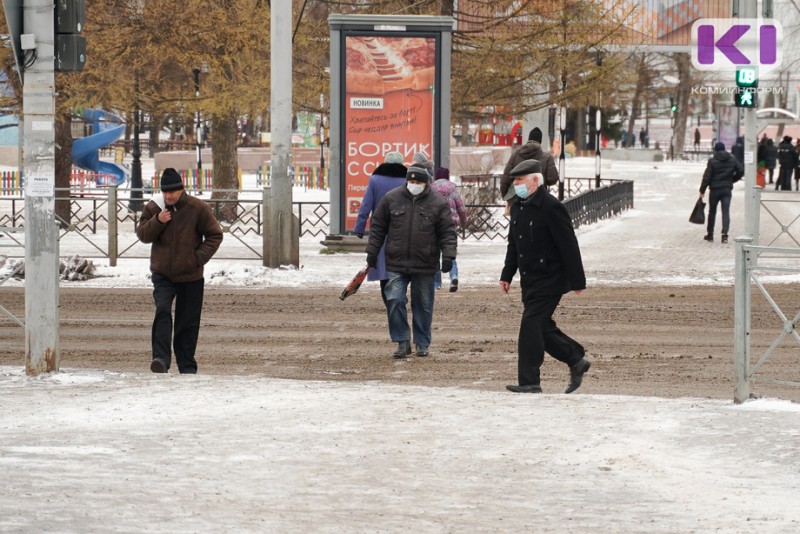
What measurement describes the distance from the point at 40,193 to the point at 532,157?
27.2ft

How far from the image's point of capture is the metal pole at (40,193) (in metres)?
9.84

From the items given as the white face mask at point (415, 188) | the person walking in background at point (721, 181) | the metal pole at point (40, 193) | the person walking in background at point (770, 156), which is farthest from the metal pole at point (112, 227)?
the person walking in background at point (770, 156)

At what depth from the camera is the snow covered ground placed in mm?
6398

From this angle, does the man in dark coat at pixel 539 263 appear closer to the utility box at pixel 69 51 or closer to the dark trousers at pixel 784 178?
the utility box at pixel 69 51

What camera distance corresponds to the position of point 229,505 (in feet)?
21.5

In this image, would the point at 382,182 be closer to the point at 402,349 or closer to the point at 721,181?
the point at 402,349

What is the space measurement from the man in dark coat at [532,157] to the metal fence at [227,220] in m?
3.45

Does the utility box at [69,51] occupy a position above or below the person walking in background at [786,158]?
above

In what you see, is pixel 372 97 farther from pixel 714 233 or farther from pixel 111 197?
pixel 714 233

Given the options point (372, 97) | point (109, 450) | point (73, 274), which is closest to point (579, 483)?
point (109, 450)

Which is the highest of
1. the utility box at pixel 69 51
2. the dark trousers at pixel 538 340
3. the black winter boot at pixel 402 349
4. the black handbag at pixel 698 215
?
the utility box at pixel 69 51

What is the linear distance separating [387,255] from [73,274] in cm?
766

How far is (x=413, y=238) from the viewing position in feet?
40.1

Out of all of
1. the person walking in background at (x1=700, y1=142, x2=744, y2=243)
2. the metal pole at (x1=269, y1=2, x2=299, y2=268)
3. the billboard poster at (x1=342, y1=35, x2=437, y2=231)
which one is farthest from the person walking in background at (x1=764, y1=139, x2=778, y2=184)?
the metal pole at (x1=269, y1=2, x2=299, y2=268)
